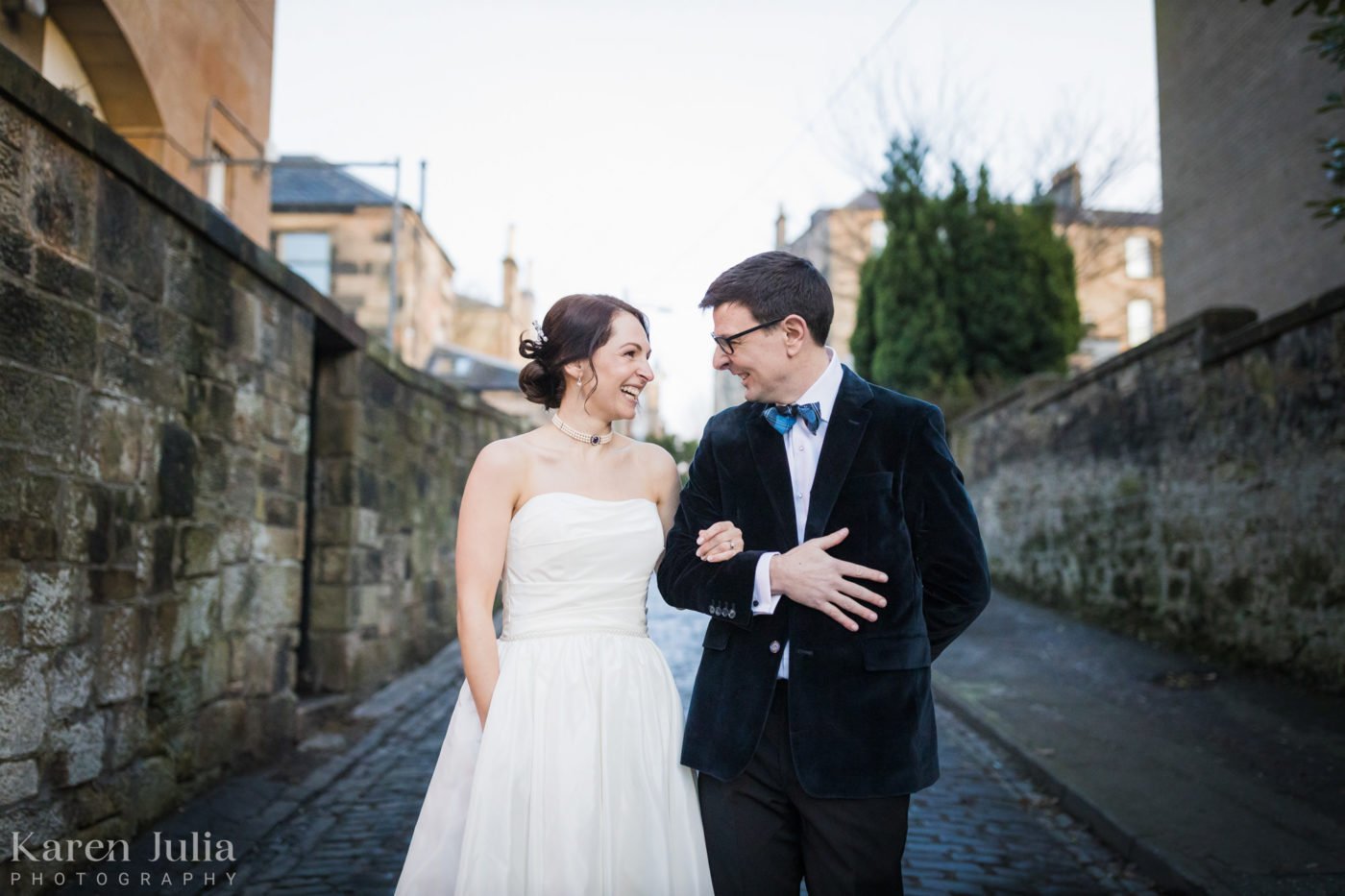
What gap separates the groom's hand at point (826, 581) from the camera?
7.71 ft

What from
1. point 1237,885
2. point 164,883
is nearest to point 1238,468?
point 1237,885

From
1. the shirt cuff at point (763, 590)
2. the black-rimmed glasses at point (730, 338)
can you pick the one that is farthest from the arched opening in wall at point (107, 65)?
the shirt cuff at point (763, 590)

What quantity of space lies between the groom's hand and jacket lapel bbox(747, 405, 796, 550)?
0.13 m

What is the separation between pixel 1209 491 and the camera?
8.70m

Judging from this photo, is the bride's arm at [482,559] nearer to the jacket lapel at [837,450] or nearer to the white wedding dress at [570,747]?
the white wedding dress at [570,747]

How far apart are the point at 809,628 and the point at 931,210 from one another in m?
19.2

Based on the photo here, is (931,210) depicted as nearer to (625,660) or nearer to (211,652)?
(211,652)

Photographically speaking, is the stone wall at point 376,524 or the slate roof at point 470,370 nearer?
the stone wall at point 376,524

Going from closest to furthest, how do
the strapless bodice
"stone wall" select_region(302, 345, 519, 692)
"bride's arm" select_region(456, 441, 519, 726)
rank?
1. "bride's arm" select_region(456, 441, 519, 726)
2. the strapless bodice
3. "stone wall" select_region(302, 345, 519, 692)

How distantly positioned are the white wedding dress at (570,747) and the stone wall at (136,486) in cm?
191

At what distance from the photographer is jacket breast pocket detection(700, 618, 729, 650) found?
260 cm

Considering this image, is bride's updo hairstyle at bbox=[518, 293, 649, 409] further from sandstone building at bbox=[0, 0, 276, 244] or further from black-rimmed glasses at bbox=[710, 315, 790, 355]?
sandstone building at bbox=[0, 0, 276, 244]

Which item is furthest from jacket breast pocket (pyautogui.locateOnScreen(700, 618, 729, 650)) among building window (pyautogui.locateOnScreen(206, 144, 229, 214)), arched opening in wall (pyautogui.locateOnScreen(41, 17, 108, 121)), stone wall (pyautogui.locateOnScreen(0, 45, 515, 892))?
building window (pyautogui.locateOnScreen(206, 144, 229, 214))

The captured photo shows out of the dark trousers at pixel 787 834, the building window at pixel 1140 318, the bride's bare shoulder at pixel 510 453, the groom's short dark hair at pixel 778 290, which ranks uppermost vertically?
the building window at pixel 1140 318
